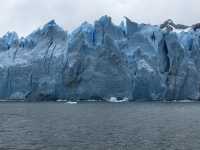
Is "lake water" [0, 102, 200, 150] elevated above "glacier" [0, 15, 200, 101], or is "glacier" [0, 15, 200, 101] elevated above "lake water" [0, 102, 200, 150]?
"glacier" [0, 15, 200, 101]

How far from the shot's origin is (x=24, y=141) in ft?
77.8

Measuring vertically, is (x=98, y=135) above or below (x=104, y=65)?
below

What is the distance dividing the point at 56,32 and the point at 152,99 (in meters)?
21.0

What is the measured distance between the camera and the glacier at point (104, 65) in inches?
2689

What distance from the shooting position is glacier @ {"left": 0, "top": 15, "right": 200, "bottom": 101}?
224 feet

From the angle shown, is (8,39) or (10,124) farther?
(8,39)

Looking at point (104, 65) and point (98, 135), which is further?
point (104, 65)

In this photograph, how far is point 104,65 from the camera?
224 ft

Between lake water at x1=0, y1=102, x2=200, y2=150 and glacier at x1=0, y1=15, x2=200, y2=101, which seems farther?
glacier at x1=0, y1=15, x2=200, y2=101

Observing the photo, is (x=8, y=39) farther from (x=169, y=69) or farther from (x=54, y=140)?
(x=54, y=140)

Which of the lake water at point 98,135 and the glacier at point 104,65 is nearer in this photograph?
the lake water at point 98,135

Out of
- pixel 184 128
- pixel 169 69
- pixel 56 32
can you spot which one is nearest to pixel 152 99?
pixel 169 69

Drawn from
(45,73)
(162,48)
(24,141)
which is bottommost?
(24,141)

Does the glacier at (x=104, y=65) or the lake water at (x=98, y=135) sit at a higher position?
the glacier at (x=104, y=65)
